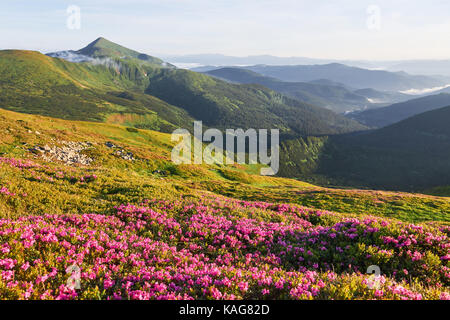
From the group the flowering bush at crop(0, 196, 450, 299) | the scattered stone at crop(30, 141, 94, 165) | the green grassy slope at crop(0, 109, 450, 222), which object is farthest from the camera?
the scattered stone at crop(30, 141, 94, 165)

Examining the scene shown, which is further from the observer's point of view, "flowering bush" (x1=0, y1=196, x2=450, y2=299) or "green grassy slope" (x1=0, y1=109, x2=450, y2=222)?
"green grassy slope" (x1=0, y1=109, x2=450, y2=222)

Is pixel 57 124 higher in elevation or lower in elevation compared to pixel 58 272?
higher

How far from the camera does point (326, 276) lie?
7035 mm

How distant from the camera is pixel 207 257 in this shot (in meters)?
8.83

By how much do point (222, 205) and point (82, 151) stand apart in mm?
37464

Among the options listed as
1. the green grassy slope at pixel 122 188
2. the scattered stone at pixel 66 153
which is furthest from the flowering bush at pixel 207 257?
the scattered stone at pixel 66 153

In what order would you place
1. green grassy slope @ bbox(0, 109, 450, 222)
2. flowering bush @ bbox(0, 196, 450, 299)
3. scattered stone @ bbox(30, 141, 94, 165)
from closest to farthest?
flowering bush @ bbox(0, 196, 450, 299)
green grassy slope @ bbox(0, 109, 450, 222)
scattered stone @ bbox(30, 141, 94, 165)

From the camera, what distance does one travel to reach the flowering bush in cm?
581

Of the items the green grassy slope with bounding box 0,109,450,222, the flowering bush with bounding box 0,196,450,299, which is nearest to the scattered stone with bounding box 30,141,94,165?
the green grassy slope with bounding box 0,109,450,222

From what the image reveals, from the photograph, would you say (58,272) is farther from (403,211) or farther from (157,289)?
(403,211)

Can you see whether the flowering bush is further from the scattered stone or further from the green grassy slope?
the scattered stone

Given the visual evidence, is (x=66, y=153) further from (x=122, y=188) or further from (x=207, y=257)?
(x=207, y=257)
